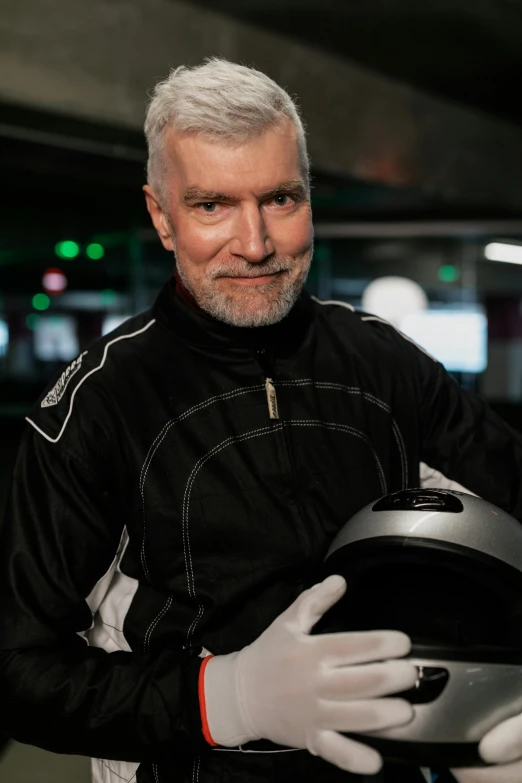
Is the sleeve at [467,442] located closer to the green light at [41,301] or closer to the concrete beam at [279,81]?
the concrete beam at [279,81]

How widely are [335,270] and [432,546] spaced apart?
22.9ft

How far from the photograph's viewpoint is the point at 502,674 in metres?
0.77

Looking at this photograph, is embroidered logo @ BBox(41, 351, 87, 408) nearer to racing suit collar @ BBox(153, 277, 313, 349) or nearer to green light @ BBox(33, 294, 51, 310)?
racing suit collar @ BBox(153, 277, 313, 349)

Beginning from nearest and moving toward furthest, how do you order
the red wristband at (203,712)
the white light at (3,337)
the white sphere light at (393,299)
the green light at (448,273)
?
the red wristband at (203,712) < the white sphere light at (393,299) < the white light at (3,337) < the green light at (448,273)

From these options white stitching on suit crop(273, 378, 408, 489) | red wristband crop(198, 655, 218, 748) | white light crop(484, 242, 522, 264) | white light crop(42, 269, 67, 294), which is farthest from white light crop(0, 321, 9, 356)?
red wristband crop(198, 655, 218, 748)

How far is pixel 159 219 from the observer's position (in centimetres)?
106

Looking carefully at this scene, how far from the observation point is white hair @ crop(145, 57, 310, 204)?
93 cm

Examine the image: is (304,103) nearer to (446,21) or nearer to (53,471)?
(446,21)

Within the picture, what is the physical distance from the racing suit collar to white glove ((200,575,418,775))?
36cm

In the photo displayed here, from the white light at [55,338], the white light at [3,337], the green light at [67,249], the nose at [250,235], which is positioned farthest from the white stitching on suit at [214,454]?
the white light at [55,338]

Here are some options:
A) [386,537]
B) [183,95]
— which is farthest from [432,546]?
[183,95]

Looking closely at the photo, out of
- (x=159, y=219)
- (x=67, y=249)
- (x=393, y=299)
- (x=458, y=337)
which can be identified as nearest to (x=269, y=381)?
(x=159, y=219)

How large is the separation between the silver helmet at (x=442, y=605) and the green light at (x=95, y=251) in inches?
249

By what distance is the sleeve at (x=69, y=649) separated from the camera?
0.87 meters
